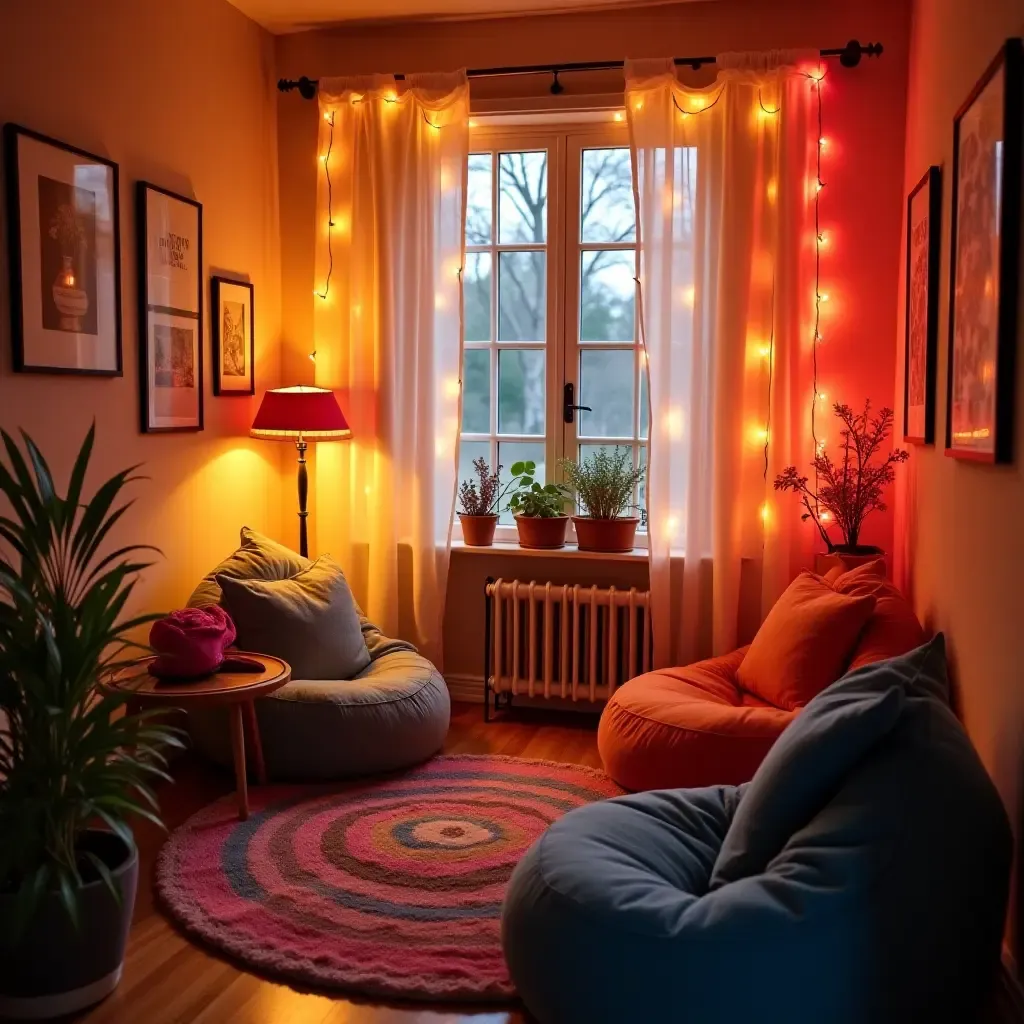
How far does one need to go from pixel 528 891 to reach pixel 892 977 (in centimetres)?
70

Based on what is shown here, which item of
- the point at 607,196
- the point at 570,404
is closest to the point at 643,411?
the point at 570,404

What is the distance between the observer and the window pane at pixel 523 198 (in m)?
4.47

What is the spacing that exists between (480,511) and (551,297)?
98 cm

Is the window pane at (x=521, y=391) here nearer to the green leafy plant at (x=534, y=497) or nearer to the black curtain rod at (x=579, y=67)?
the green leafy plant at (x=534, y=497)

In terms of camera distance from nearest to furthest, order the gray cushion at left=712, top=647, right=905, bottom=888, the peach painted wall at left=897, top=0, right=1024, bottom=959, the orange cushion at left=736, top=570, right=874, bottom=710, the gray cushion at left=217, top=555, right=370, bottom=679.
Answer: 1. the gray cushion at left=712, top=647, right=905, bottom=888
2. the peach painted wall at left=897, top=0, right=1024, bottom=959
3. the orange cushion at left=736, top=570, right=874, bottom=710
4. the gray cushion at left=217, top=555, right=370, bottom=679

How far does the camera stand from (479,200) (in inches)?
179

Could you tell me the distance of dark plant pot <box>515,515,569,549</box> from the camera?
434 centimetres

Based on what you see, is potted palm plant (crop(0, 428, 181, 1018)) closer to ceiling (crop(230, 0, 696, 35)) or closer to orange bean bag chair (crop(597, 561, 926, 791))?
orange bean bag chair (crop(597, 561, 926, 791))

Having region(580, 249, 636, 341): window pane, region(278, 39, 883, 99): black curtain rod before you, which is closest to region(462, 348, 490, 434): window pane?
region(580, 249, 636, 341): window pane

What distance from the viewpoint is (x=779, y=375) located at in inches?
156

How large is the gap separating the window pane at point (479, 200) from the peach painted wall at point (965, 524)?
1.74 m

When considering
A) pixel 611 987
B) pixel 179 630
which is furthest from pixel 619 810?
pixel 179 630

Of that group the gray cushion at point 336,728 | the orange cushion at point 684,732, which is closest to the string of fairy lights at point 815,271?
the orange cushion at point 684,732

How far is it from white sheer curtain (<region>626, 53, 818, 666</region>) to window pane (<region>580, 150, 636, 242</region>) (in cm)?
31
